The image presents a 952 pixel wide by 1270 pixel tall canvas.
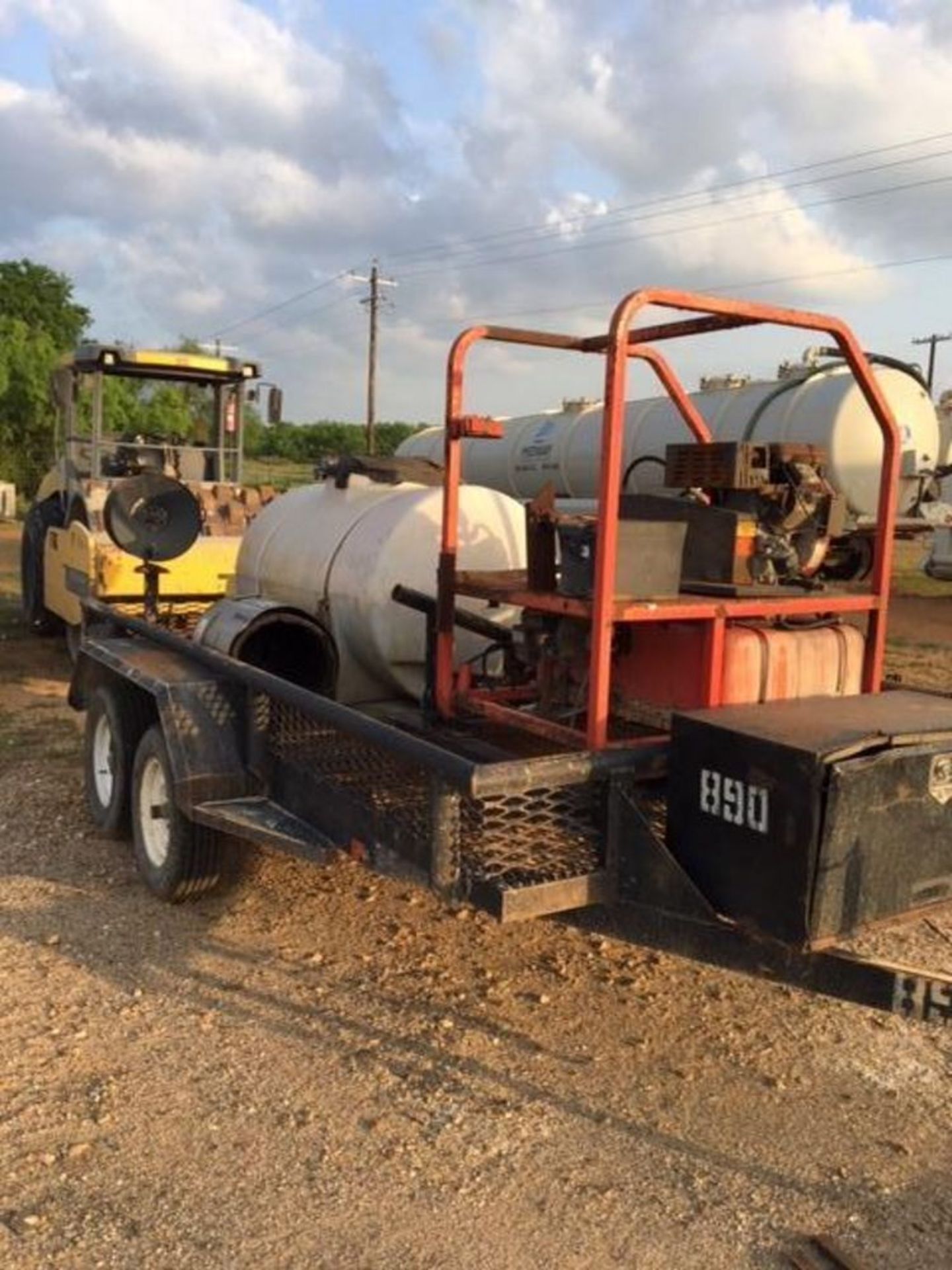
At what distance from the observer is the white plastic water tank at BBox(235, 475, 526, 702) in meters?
5.36

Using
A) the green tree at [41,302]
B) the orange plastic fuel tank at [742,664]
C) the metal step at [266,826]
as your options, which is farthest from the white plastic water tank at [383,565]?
the green tree at [41,302]

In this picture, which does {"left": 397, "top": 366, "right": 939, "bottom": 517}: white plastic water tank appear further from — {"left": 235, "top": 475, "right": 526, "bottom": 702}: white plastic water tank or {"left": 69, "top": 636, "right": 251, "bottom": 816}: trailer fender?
{"left": 69, "top": 636, "right": 251, "bottom": 816}: trailer fender

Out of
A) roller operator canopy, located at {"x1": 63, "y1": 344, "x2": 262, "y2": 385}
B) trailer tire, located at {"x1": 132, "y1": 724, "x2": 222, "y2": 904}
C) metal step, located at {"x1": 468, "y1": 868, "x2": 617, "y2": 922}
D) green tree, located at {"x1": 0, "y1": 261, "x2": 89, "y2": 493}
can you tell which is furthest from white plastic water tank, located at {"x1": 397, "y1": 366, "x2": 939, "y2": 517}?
green tree, located at {"x1": 0, "y1": 261, "x2": 89, "y2": 493}

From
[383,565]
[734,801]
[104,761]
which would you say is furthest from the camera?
[104,761]

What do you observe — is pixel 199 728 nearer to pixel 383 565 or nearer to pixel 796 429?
pixel 383 565

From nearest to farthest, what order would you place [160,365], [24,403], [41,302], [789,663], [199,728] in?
1. [789,663]
2. [199,728]
3. [160,365]
4. [24,403]
5. [41,302]

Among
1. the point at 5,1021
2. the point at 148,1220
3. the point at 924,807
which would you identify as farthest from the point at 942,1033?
the point at 5,1021

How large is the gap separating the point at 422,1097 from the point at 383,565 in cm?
259

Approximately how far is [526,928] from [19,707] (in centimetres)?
544

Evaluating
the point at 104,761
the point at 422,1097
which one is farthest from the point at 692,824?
the point at 104,761

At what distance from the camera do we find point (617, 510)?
340 cm

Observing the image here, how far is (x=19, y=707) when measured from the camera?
8625mm

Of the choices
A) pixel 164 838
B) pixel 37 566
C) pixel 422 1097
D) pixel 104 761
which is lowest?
pixel 422 1097

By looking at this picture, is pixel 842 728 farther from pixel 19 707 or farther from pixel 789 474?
pixel 19 707
